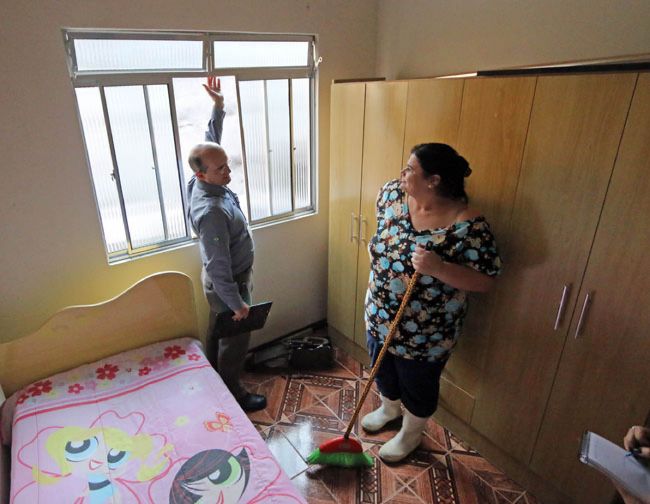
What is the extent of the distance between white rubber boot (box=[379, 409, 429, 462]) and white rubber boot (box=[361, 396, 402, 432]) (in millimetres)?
135

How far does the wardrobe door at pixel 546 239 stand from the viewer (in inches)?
52.3

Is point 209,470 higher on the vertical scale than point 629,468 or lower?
lower

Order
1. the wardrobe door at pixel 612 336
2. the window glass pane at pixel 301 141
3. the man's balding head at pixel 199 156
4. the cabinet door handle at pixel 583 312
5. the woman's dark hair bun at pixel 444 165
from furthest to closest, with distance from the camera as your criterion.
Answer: the window glass pane at pixel 301 141 → the man's balding head at pixel 199 156 → the woman's dark hair bun at pixel 444 165 → the cabinet door handle at pixel 583 312 → the wardrobe door at pixel 612 336

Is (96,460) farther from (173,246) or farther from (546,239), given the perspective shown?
(546,239)

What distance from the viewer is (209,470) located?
136 centimetres

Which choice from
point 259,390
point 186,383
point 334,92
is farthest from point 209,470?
point 334,92

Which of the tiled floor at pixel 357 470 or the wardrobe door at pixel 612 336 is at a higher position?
the wardrobe door at pixel 612 336

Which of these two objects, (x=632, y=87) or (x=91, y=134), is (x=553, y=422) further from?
(x=91, y=134)

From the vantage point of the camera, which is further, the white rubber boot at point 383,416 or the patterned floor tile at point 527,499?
the white rubber boot at point 383,416

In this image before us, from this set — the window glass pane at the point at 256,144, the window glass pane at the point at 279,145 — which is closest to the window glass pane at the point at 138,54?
the window glass pane at the point at 256,144

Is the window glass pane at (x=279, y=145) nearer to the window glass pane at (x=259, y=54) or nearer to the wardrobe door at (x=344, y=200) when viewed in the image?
the window glass pane at (x=259, y=54)

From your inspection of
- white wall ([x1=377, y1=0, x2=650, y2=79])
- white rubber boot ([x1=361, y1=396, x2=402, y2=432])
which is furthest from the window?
white rubber boot ([x1=361, y1=396, x2=402, y2=432])

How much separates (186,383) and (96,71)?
4.49ft

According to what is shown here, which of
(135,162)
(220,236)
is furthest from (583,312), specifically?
(135,162)
